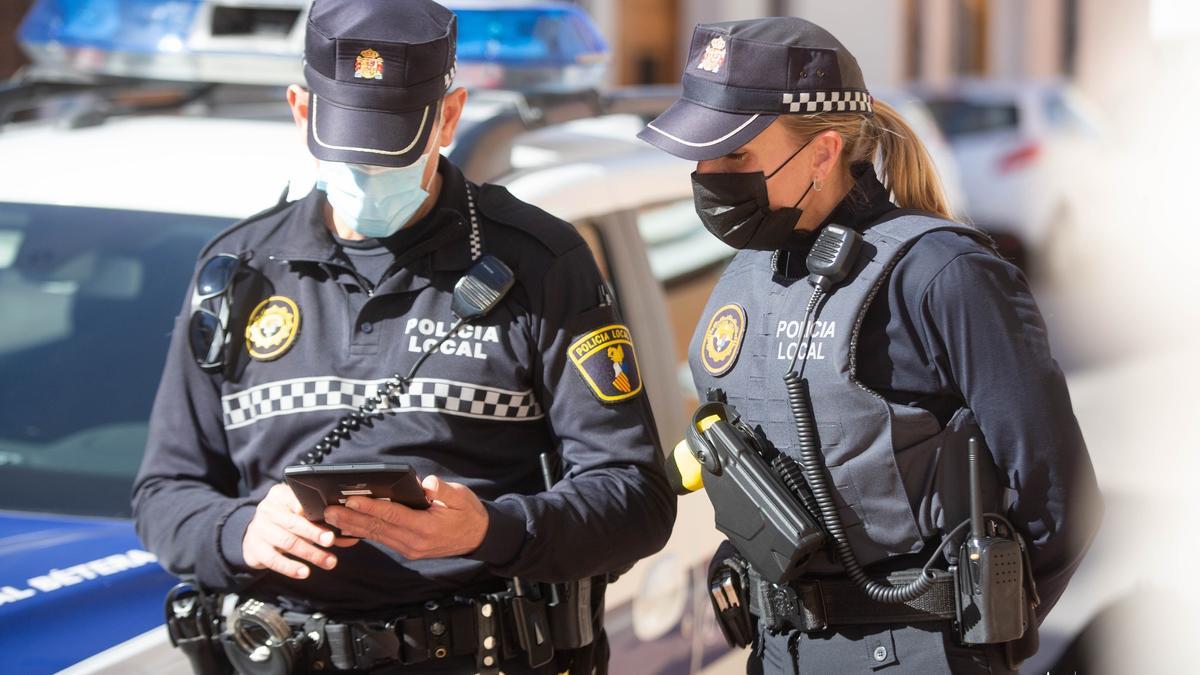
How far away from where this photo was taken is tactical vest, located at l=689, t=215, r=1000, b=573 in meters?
2.16

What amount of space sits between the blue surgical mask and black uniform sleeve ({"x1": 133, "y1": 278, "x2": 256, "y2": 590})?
33 cm

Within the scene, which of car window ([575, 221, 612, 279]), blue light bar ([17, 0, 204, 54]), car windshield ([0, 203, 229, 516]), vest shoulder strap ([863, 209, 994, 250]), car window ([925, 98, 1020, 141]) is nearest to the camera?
vest shoulder strap ([863, 209, 994, 250])

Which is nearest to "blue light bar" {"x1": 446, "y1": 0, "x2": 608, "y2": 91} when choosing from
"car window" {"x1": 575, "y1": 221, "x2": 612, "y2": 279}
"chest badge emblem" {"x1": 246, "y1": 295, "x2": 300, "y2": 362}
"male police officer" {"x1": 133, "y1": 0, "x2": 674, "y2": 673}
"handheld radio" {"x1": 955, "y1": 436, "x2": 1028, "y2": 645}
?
"car window" {"x1": 575, "y1": 221, "x2": 612, "y2": 279}

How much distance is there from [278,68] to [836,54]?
2.11 metres

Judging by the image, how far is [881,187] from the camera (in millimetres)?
2400

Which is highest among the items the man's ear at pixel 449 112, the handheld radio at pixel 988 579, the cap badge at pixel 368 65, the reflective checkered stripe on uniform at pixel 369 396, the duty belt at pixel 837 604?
the cap badge at pixel 368 65

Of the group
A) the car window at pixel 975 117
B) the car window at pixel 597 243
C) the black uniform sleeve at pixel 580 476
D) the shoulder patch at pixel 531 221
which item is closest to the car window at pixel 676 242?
the car window at pixel 597 243

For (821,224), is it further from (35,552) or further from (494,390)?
(35,552)

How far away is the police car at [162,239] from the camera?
2707 millimetres

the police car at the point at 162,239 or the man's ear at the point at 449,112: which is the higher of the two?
the man's ear at the point at 449,112

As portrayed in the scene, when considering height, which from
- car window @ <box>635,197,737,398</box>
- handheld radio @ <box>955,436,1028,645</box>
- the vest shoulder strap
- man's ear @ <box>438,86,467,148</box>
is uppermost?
man's ear @ <box>438,86,467,148</box>

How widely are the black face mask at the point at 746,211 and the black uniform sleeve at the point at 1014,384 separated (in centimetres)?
29

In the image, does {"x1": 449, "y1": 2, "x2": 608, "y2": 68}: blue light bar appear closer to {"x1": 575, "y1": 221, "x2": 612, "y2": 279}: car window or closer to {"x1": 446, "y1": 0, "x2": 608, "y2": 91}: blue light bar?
{"x1": 446, "y1": 0, "x2": 608, "y2": 91}: blue light bar

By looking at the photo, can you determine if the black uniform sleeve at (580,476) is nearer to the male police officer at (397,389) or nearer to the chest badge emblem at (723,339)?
the male police officer at (397,389)
